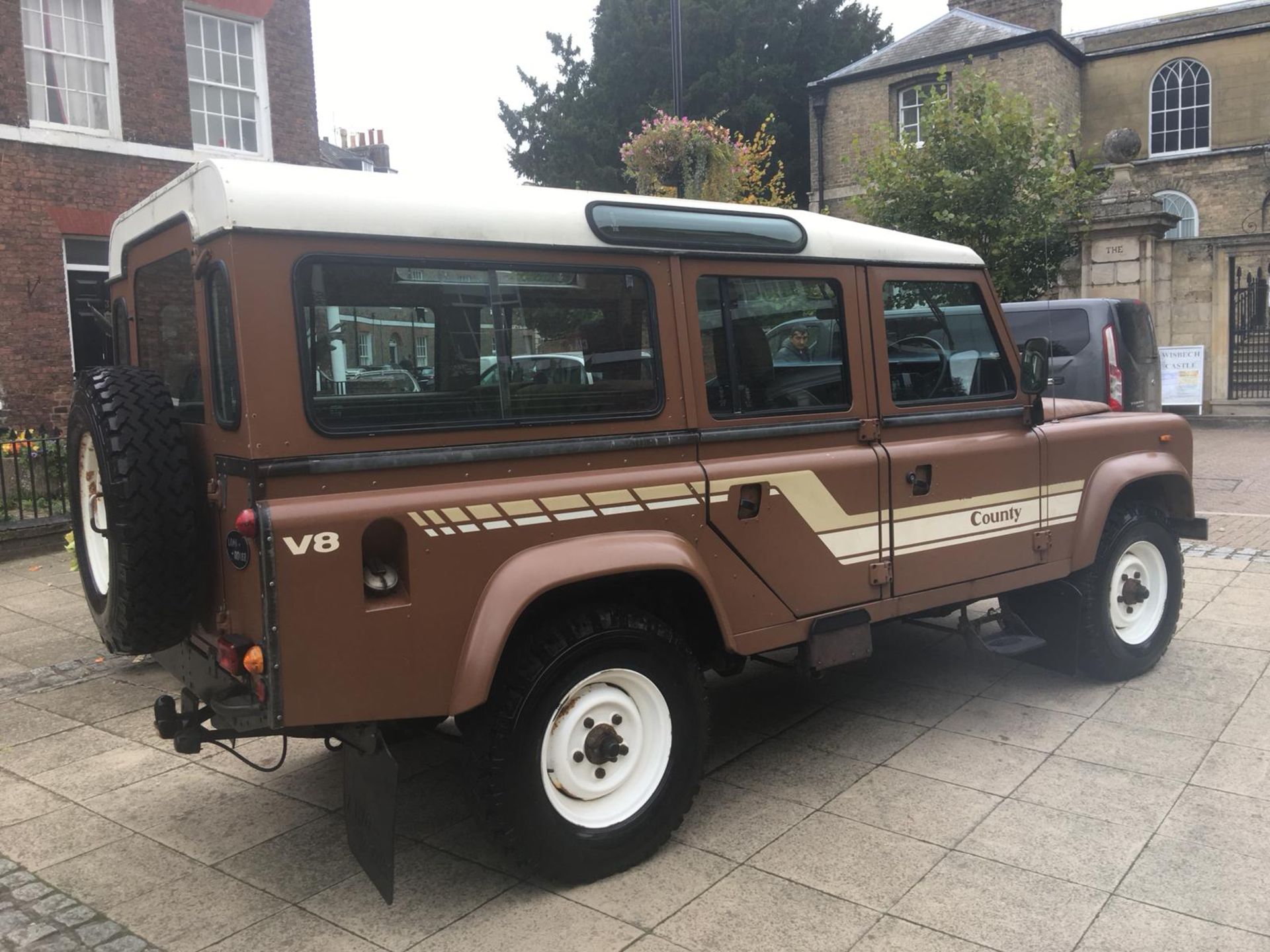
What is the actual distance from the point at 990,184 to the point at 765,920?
42.2 feet

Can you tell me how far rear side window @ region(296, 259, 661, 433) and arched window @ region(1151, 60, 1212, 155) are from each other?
2964 cm

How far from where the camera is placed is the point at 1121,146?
53.6ft

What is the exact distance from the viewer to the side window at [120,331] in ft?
13.2

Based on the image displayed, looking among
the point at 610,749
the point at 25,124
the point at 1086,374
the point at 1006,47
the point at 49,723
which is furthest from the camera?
the point at 1006,47

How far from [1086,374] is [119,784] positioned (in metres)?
8.17

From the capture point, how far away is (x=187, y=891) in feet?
11.1

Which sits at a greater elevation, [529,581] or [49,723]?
[529,581]

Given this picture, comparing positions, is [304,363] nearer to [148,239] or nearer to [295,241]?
[295,241]

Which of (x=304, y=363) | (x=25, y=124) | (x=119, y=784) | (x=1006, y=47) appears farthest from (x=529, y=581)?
(x=1006, y=47)

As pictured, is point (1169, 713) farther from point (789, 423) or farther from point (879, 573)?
point (789, 423)

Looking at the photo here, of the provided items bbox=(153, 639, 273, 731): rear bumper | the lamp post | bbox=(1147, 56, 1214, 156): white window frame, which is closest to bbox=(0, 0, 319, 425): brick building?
the lamp post

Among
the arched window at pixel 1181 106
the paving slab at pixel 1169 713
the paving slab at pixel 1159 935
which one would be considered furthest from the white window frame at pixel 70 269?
the arched window at pixel 1181 106

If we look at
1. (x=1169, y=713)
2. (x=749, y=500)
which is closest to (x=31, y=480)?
(x=749, y=500)

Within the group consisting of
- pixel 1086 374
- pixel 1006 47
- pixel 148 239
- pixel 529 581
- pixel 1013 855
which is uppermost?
pixel 1006 47
